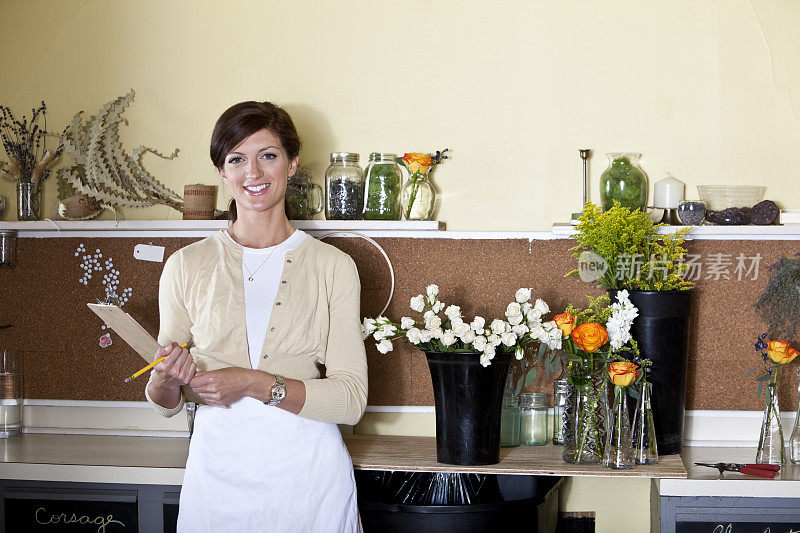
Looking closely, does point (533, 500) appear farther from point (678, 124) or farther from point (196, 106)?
point (196, 106)

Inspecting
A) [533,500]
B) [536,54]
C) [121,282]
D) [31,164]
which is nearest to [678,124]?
[536,54]

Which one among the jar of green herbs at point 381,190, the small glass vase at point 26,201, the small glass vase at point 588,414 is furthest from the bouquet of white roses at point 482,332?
the small glass vase at point 26,201

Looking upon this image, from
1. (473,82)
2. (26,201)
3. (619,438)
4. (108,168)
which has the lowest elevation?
(619,438)

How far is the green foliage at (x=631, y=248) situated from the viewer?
7.30ft

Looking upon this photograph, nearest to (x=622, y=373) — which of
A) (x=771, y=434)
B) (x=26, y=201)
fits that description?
(x=771, y=434)

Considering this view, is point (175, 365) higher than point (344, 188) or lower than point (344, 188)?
lower

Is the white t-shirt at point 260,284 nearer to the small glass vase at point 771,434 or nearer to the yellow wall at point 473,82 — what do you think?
the yellow wall at point 473,82

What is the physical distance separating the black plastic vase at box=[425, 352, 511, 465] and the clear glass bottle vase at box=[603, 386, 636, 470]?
10.5 inches

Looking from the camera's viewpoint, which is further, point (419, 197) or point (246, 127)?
point (419, 197)

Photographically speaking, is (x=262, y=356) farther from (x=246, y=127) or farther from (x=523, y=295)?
(x=523, y=295)

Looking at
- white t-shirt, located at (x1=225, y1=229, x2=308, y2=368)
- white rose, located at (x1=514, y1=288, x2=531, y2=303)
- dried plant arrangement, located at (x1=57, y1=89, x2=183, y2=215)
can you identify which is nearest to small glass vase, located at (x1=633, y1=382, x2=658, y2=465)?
white rose, located at (x1=514, y1=288, x2=531, y2=303)

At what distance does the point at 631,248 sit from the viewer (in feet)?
7.32

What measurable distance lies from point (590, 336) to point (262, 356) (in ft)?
2.53

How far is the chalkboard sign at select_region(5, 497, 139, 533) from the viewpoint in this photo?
2199 mm
